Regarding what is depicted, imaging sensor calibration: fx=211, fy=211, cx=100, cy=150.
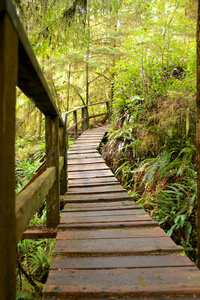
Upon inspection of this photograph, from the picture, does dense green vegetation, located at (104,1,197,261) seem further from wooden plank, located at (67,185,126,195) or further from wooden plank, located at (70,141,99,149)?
wooden plank, located at (70,141,99,149)

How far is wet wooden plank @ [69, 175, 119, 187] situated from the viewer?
162 inches

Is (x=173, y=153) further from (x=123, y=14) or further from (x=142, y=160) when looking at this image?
(x=123, y=14)

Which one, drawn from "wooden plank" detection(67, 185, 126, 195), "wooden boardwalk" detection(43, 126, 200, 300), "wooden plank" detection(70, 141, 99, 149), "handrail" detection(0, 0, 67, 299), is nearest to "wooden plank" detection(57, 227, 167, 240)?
"wooden boardwalk" detection(43, 126, 200, 300)

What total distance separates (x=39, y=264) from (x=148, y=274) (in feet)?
8.14

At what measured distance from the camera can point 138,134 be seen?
5523mm

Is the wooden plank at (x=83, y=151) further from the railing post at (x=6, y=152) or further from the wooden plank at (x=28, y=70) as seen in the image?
the railing post at (x=6, y=152)

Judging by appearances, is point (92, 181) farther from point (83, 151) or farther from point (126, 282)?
point (126, 282)

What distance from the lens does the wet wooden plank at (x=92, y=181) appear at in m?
4.11

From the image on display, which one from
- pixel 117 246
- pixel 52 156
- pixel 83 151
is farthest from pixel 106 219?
pixel 83 151

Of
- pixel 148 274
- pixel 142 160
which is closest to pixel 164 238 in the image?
pixel 148 274

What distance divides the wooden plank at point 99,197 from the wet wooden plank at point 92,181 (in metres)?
0.57

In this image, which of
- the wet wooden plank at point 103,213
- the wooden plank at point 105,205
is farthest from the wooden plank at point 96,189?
the wet wooden plank at point 103,213

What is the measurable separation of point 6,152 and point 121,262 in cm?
132

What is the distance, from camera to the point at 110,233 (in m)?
2.16
